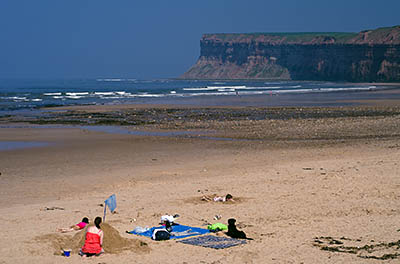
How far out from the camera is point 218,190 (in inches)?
A: 615

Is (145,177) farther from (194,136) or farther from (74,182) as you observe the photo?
(194,136)

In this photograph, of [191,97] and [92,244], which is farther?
[191,97]

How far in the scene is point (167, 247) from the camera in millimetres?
10859

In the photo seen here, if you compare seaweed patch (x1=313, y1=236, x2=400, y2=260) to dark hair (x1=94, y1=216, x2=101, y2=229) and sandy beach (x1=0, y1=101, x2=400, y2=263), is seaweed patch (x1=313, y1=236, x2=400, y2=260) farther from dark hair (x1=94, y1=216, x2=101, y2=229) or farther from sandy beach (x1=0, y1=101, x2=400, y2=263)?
dark hair (x1=94, y1=216, x2=101, y2=229)

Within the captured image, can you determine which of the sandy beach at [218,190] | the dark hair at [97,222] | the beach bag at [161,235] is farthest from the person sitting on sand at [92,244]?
the beach bag at [161,235]

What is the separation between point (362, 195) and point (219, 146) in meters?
10.7

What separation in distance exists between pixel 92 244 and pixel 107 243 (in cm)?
36

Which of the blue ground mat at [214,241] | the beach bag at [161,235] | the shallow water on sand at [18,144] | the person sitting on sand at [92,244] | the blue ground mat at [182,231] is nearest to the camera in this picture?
the person sitting on sand at [92,244]

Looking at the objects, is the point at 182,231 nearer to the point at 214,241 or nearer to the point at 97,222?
the point at 214,241

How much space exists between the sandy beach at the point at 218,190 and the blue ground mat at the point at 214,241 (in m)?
0.18

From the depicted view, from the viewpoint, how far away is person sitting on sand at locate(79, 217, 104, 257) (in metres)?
10.4

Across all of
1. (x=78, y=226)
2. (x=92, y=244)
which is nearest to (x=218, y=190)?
(x=78, y=226)

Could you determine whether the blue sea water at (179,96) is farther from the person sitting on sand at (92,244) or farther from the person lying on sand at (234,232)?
the person lying on sand at (234,232)

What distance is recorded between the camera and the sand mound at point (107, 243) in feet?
35.0
